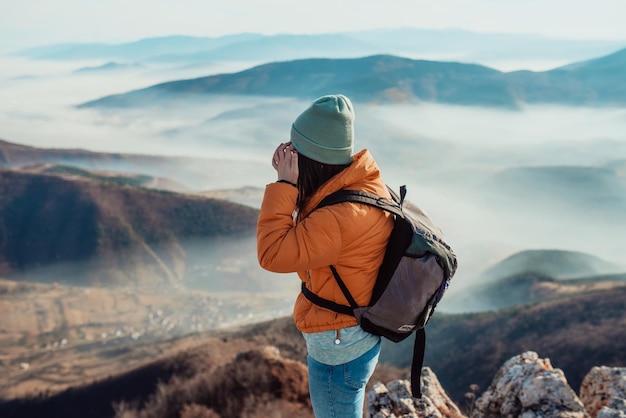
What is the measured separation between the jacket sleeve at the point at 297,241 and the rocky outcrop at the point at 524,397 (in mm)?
3160

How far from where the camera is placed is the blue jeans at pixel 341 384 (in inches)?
146

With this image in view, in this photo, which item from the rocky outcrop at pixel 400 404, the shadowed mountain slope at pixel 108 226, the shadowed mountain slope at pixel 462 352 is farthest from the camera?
the shadowed mountain slope at pixel 108 226

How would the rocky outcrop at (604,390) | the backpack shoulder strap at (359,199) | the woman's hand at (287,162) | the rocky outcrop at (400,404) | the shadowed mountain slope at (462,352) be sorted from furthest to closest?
the shadowed mountain slope at (462,352) < the rocky outcrop at (604,390) < the rocky outcrop at (400,404) < the woman's hand at (287,162) < the backpack shoulder strap at (359,199)

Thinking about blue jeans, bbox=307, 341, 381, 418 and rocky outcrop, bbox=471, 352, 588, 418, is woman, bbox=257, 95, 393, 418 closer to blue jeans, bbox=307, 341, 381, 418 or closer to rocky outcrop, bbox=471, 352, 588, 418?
blue jeans, bbox=307, 341, 381, 418

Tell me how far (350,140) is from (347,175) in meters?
0.25

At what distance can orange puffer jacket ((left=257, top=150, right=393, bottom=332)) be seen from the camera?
3.18m

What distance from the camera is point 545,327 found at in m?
→ 28.8

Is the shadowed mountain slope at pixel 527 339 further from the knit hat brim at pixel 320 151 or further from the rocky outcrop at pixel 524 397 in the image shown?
the knit hat brim at pixel 320 151

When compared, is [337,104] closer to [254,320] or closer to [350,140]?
[350,140]

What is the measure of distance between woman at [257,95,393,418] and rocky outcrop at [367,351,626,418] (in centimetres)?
237

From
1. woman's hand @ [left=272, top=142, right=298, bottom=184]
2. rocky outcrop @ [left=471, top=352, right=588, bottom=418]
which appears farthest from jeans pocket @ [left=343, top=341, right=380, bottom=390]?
rocky outcrop @ [left=471, top=352, right=588, bottom=418]

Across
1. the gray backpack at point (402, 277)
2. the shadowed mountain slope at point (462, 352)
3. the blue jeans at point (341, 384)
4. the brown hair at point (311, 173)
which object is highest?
the brown hair at point (311, 173)

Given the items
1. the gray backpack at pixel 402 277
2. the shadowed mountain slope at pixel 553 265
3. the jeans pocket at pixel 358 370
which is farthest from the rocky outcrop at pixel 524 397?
the shadowed mountain slope at pixel 553 265

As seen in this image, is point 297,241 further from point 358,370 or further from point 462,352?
point 462,352
